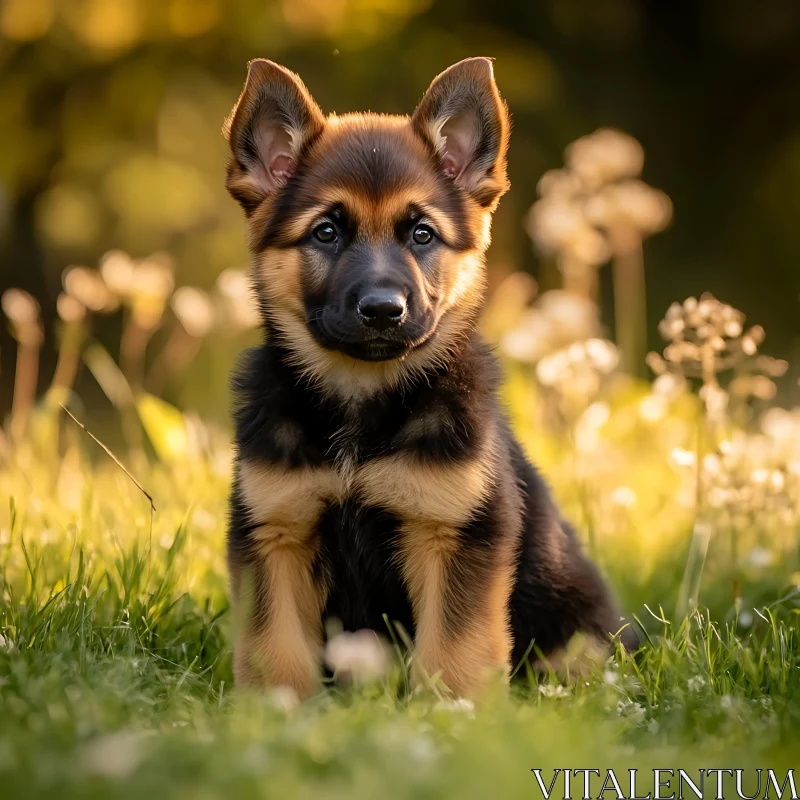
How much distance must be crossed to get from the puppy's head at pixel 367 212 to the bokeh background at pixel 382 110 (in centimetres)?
398

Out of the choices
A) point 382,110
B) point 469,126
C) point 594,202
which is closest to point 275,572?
point 469,126

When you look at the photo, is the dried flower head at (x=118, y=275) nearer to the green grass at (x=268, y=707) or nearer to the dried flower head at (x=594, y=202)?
the green grass at (x=268, y=707)

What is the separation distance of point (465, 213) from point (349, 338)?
0.68 metres

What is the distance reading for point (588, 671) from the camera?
138 inches

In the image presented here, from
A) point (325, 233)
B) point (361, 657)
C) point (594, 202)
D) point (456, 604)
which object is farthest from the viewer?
point (594, 202)

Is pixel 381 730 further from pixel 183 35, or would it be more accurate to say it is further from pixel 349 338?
pixel 183 35

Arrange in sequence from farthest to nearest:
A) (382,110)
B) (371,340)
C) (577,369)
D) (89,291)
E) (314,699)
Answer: (382,110) < (89,291) < (577,369) < (371,340) < (314,699)

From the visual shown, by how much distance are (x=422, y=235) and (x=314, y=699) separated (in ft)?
4.91

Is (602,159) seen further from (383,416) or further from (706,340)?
(383,416)

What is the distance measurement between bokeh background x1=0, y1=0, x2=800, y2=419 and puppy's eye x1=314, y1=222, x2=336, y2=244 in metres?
4.10

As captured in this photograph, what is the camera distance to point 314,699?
9.70 ft

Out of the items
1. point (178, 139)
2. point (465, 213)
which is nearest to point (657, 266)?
point (178, 139)

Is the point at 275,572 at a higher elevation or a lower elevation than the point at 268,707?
higher

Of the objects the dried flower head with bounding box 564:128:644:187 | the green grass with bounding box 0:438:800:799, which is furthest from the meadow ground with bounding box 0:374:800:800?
the dried flower head with bounding box 564:128:644:187
